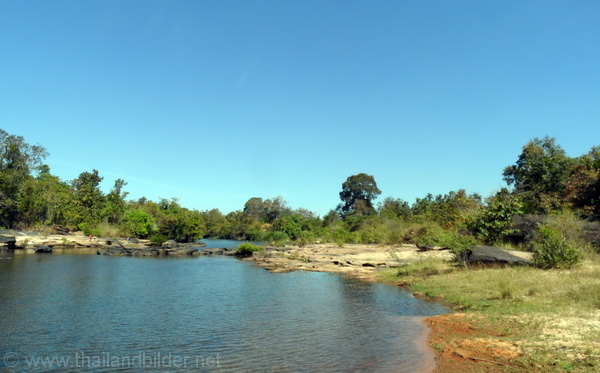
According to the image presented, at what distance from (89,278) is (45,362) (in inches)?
718

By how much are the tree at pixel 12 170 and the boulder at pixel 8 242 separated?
16514mm

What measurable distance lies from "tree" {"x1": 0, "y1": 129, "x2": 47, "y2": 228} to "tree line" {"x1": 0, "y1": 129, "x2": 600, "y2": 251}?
14 centimetres

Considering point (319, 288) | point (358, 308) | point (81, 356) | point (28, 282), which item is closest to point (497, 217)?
point (319, 288)

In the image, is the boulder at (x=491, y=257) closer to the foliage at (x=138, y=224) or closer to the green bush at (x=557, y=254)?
the green bush at (x=557, y=254)

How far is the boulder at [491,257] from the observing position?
22797mm

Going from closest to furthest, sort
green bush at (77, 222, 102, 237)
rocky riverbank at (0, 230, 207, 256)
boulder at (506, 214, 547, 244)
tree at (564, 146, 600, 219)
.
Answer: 1. boulder at (506, 214, 547, 244)
2. tree at (564, 146, 600, 219)
3. rocky riverbank at (0, 230, 207, 256)
4. green bush at (77, 222, 102, 237)

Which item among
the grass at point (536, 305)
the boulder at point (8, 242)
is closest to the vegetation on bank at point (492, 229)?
the grass at point (536, 305)

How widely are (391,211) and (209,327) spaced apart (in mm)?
72137

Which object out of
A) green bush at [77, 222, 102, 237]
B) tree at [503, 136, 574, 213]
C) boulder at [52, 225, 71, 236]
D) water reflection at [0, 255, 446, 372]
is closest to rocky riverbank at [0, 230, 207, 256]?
boulder at [52, 225, 71, 236]

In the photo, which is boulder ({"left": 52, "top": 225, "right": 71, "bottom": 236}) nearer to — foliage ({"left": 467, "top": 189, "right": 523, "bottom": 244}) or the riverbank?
the riverbank

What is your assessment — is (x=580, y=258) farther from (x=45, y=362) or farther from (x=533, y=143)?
(x=533, y=143)

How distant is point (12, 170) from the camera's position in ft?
219

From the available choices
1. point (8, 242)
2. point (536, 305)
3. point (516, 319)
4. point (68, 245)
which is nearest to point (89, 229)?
point (68, 245)

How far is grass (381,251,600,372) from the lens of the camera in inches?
367
